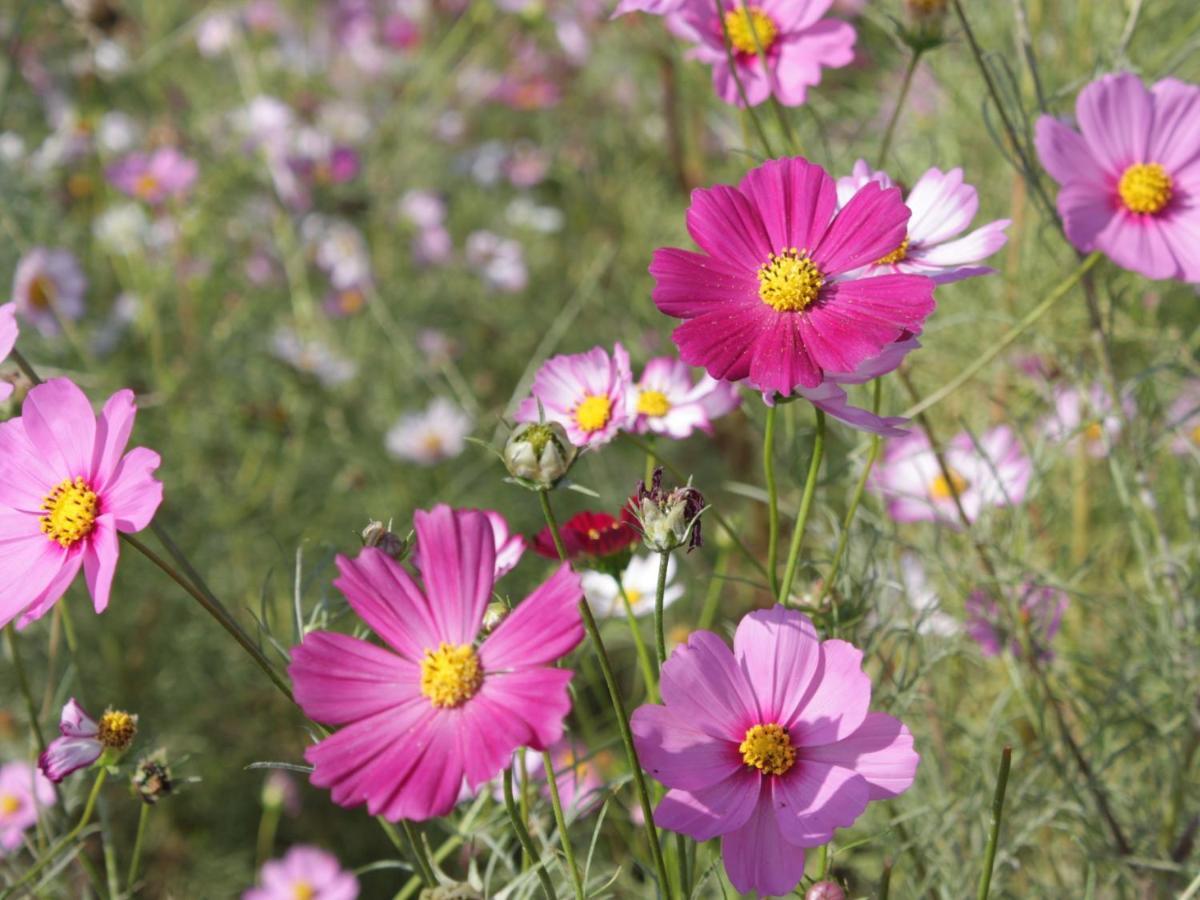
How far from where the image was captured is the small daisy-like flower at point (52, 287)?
1.45m

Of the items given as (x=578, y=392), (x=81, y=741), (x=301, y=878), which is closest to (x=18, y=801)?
(x=301, y=878)

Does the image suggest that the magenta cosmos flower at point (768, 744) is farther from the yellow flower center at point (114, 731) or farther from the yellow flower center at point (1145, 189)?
the yellow flower center at point (1145, 189)

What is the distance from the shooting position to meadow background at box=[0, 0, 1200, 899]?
79 centimetres

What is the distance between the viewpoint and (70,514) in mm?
496

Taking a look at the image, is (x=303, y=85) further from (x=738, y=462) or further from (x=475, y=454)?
(x=738, y=462)

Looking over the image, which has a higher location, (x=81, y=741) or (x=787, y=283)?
(x=787, y=283)

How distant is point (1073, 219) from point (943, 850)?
0.41 meters

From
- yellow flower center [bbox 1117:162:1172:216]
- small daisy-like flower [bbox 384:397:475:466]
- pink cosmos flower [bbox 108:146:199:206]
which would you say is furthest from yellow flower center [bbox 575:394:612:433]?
pink cosmos flower [bbox 108:146:199:206]

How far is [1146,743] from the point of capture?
88cm

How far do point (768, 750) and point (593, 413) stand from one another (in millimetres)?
223

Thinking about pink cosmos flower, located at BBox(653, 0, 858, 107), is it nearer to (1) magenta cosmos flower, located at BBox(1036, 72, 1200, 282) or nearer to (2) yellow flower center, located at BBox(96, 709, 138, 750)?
(1) magenta cosmos flower, located at BBox(1036, 72, 1200, 282)

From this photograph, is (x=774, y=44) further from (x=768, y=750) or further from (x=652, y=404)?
(x=768, y=750)

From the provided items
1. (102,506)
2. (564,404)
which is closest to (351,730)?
(102,506)

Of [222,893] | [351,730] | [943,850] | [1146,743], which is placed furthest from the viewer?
[222,893]
